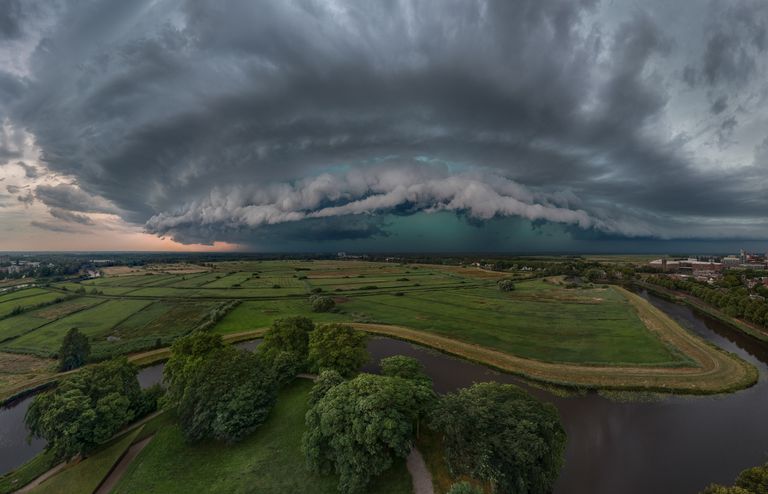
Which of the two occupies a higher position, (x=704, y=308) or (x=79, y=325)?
(x=79, y=325)

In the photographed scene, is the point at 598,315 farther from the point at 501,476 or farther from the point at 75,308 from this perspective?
the point at 75,308

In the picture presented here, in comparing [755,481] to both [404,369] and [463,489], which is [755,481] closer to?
[463,489]

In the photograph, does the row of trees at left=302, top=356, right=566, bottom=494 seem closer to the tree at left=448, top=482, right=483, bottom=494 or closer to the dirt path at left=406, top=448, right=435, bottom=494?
the tree at left=448, top=482, right=483, bottom=494

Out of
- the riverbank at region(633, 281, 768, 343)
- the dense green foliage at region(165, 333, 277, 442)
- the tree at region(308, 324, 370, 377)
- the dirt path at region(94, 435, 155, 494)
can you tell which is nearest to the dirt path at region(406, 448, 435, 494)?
the tree at region(308, 324, 370, 377)

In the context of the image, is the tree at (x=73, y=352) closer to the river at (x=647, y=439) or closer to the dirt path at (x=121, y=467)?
the river at (x=647, y=439)

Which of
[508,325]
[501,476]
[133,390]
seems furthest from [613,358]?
[133,390]

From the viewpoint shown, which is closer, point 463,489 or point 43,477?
point 463,489

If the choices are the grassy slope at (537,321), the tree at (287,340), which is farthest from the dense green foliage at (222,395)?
the grassy slope at (537,321)

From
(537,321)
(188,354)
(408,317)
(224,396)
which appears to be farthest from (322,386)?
(537,321)
